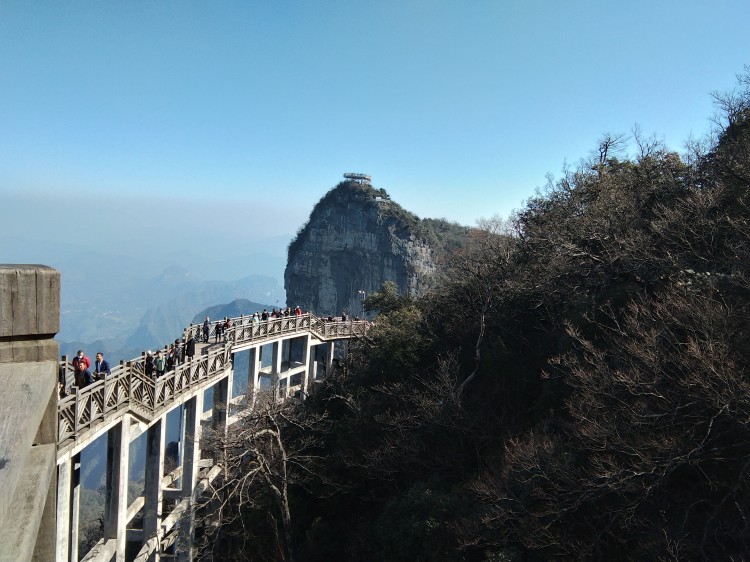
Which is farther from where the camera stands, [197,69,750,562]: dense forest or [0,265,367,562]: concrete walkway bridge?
[197,69,750,562]: dense forest

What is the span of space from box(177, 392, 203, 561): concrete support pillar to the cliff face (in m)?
58.3

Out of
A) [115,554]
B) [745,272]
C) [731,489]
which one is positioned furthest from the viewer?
[115,554]

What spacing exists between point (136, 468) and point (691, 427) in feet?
634

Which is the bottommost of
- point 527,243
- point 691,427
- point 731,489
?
point 731,489

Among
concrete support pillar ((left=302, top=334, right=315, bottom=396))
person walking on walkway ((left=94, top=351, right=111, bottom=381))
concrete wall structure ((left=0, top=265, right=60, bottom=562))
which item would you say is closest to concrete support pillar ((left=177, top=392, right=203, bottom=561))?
person walking on walkway ((left=94, top=351, right=111, bottom=381))

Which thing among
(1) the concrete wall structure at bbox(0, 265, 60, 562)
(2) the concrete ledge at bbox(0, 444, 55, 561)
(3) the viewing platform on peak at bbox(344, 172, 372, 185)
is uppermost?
(3) the viewing platform on peak at bbox(344, 172, 372, 185)

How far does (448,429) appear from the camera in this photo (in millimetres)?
15867

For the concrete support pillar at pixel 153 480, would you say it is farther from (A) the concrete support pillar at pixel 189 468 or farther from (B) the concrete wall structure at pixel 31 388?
(B) the concrete wall structure at pixel 31 388

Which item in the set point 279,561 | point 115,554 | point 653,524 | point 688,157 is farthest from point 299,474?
point 688,157

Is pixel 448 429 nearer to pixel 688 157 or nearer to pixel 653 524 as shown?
pixel 653 524

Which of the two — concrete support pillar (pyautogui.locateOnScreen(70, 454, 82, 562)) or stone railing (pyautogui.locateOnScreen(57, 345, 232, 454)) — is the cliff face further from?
concrete support pillar (pyautogui.locateOnScreen(70, 454, 82, 562))

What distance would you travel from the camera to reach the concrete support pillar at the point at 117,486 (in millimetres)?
11570

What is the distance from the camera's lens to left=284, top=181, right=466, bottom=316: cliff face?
252 feet

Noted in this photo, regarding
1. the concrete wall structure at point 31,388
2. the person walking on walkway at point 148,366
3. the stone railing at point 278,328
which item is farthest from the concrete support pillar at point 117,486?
the concrete wall structure at point 31,388
